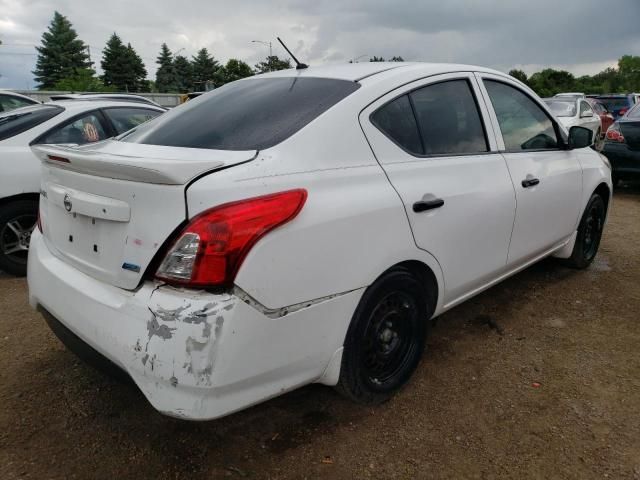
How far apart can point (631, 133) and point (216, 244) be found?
7.95 meters

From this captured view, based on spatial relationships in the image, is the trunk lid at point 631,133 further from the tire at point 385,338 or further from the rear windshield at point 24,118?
the rear windshield at point 24,118

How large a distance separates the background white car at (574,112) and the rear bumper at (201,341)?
1045 centimetres

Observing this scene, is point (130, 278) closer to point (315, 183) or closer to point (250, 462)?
point (315, 183)

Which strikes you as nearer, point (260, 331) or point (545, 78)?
point (260, 331)

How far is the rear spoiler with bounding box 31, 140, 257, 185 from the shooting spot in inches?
69.3

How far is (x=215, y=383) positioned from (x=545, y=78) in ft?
238

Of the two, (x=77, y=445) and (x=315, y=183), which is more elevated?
(x=315, y=183)

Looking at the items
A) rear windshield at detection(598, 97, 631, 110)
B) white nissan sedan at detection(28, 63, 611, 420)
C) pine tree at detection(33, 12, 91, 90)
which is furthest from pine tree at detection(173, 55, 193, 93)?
white nissan sedan at detection(28, 63, 611, 420)

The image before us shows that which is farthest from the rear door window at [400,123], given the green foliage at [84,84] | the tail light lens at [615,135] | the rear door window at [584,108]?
the green foliage at [84,84]

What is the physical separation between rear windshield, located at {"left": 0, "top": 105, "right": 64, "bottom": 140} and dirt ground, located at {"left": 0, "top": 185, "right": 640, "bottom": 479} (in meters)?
2.00

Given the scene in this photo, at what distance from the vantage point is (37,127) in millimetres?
4520

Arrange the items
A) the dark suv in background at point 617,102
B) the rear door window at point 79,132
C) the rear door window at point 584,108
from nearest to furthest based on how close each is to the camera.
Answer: the rear door window at point 79,132, the rear door window at point 584,108, the dark suv in background at point 617,102

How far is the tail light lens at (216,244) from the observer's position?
172cm

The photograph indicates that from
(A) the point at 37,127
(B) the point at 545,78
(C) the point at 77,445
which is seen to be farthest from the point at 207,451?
(B) the point at 545,78
